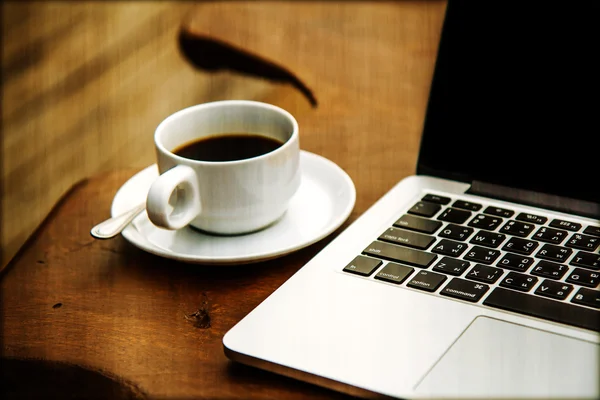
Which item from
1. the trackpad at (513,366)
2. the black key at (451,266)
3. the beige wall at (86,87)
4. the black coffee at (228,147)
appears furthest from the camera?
the beige wall at (86,87)

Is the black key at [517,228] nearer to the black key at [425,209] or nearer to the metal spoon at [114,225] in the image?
the black key at [425,209]

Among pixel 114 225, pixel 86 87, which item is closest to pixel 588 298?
pixel 114 225

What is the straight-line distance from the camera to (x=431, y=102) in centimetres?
59

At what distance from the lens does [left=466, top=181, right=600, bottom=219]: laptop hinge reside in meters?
0.53

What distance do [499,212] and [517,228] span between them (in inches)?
1.2

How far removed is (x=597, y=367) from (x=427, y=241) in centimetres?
16

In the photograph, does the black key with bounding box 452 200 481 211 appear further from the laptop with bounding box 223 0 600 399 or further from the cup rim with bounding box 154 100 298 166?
the cup rim with bounding box 154 100 298 166

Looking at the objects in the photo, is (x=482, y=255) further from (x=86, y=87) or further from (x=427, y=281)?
(x=86, y=87)

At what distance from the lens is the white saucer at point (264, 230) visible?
51 centimetres

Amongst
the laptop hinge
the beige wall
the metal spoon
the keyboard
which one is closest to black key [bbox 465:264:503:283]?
the keyboard

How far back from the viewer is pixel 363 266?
1.57 ft

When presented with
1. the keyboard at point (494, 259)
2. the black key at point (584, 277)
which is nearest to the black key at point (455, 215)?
the keyboard at point (494, 259)

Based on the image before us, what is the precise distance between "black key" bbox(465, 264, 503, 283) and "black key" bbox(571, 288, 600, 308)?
5cm

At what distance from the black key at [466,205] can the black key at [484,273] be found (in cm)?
9
